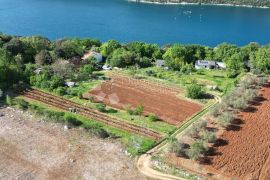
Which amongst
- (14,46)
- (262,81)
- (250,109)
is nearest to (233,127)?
(250,109)

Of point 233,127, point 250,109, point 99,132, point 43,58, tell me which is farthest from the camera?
point 43,58

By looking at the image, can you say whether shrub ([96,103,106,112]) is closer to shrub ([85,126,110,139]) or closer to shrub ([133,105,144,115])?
shrub ([133,105,144,115])

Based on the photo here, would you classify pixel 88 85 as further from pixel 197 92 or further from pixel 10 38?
pixel 10 38

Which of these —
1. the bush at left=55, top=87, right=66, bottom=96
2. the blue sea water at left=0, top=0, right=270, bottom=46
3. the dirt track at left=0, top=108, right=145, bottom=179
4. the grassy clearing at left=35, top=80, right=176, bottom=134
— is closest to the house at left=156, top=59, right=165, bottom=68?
the grassy clearing at left=35, top=80, right=176, bottom=134

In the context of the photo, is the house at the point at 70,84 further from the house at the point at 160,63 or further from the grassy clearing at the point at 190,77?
the house at the point at 160,63

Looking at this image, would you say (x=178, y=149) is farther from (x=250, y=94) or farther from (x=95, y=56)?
(x=95, y=56)

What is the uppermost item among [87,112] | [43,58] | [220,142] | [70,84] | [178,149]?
[43,58]

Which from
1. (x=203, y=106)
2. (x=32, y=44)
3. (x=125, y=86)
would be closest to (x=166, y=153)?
(x=203, y=106)

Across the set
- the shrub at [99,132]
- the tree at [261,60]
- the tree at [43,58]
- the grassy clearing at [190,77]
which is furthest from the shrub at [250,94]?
the tree at [43,58]
